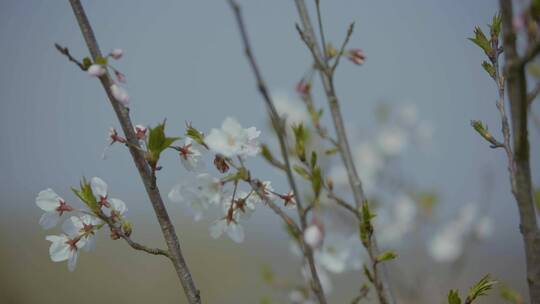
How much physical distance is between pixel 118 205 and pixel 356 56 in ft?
1.64

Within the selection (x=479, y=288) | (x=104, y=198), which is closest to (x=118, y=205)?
(x=104, y=198)

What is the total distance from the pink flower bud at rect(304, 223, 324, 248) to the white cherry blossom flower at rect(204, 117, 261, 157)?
0.52 ft

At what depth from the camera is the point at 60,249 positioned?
771 mm

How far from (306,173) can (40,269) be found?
11.5ft

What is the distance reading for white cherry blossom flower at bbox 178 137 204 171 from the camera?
762mm

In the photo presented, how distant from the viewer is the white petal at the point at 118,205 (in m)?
0.81

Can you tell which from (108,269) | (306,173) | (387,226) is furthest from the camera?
(108,269)

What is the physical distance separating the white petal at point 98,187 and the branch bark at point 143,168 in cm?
9

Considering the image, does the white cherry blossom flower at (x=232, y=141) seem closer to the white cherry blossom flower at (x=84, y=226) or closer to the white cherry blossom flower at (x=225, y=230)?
the white cherry blossom flower at (x=225, y=230)

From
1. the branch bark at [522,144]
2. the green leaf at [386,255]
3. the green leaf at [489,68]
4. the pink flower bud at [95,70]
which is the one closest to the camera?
the branch bark at [522,144]

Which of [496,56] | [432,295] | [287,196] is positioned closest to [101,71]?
[287,196]

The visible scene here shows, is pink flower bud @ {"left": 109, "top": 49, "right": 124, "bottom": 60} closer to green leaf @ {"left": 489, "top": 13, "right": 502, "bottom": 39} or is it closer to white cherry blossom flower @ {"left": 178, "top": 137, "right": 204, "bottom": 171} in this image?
white cherry blossom flower @ {"left": 178, "top": 137, "right": 204, "bottom": 171}

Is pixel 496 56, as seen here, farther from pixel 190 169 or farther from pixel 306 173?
pixel 190 169

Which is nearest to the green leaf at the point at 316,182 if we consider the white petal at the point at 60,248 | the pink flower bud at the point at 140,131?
the pink flower bud at the point at 140,131
